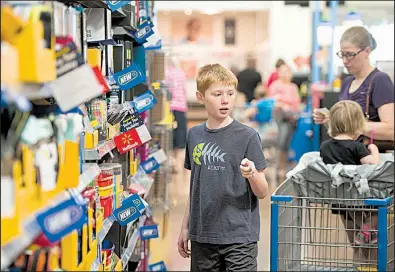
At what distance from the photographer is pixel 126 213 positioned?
338 centimetres

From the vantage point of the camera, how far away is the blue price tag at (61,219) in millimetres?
1934

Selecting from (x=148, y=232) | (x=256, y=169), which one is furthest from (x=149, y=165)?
(x=256, y=169)

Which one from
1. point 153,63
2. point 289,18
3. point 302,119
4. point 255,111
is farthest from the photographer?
point 289,18

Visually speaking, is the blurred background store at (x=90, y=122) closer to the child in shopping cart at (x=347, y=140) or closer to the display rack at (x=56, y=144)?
the display rack at (x=56, y=144)

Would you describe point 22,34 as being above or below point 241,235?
above

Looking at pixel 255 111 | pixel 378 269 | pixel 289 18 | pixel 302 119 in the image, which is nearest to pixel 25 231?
pixel 378 269

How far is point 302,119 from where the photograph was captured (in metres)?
9.79

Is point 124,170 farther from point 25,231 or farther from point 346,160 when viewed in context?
point 25,231

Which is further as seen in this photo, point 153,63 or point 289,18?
point 289,18

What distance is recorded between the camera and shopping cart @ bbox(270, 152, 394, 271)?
415cm

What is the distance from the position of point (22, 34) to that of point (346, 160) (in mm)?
3118

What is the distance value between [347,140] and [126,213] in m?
1.80

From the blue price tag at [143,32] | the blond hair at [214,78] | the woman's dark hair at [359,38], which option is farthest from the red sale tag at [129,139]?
the woman's dark hair at [359,38]

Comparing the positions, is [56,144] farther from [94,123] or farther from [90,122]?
[94,123]
